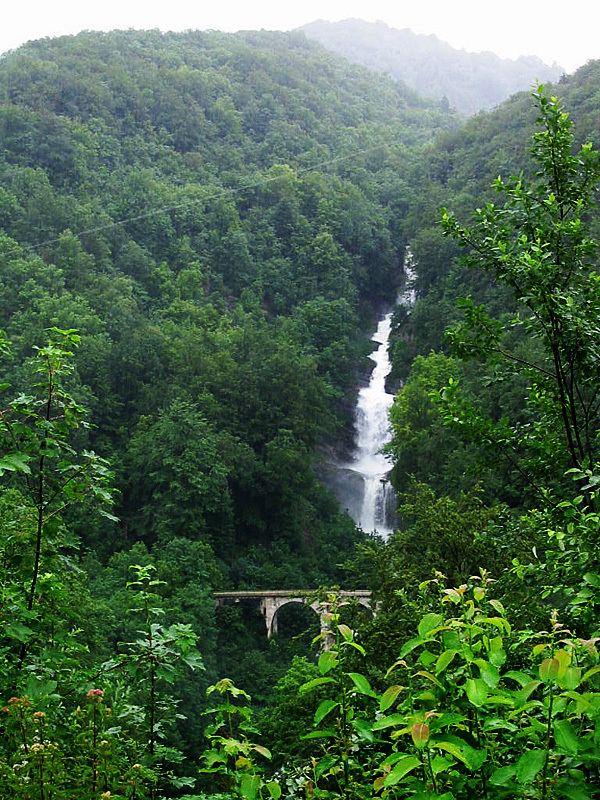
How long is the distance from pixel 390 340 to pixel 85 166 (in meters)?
26.3

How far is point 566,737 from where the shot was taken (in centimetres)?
197

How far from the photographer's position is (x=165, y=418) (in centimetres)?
3684

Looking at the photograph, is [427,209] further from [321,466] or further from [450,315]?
[321,466]

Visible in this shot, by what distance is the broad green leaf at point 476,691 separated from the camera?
204cm

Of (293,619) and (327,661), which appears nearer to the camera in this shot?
(327,661)

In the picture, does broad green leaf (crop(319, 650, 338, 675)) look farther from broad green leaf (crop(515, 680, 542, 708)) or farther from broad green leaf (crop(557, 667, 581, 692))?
broad green leaf (crop(557, 667, 581, 692))

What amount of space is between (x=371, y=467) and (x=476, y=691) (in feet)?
148

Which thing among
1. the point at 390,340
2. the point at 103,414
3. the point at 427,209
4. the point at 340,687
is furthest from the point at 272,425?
the point at 340,687

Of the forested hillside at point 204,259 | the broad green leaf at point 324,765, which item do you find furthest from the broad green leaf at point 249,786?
the forested hillside at point 204,259

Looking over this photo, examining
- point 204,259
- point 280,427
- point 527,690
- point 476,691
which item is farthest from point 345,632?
point 204,259

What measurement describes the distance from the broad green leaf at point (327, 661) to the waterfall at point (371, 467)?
39039 mm

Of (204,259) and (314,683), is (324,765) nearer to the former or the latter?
(314,683)

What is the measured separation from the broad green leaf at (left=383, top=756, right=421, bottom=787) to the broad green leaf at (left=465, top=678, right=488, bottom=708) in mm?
216

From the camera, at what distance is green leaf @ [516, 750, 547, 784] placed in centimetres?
193
